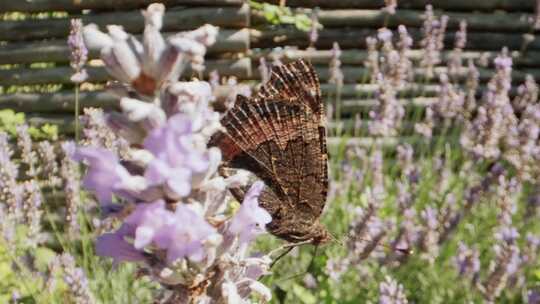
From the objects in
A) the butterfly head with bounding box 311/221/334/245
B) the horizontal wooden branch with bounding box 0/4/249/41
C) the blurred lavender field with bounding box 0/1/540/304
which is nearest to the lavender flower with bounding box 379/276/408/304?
the blurred lavender field with bounding box 0/1/540/304

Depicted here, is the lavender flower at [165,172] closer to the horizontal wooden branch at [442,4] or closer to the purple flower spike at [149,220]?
the purple flower spike at [149,220]

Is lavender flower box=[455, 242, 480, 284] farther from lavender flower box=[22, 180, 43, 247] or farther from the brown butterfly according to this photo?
lavender flower box=[22, 180, 43, 247]

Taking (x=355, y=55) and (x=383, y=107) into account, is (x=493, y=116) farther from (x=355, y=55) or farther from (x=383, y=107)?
(x=355, y=55)

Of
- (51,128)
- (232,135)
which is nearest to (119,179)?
(232,135)

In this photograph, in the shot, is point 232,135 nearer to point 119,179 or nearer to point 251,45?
point 119,179

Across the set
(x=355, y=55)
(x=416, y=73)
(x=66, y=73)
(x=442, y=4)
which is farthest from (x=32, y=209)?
(x=442, y=4)

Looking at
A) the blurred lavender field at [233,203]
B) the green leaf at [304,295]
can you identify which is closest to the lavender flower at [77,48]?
the blurred lavender field at [233,203]
